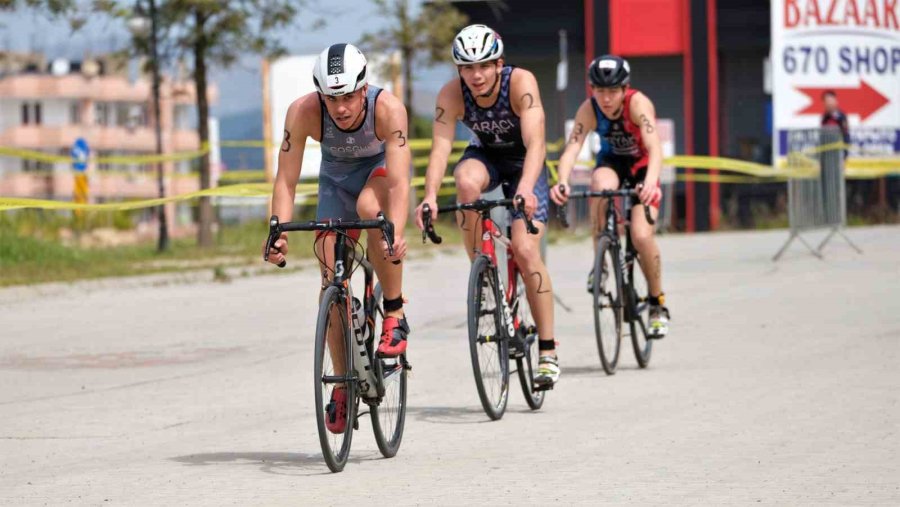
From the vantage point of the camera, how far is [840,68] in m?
32.3

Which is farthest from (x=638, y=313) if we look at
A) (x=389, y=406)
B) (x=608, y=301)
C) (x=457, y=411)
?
(x=389, y=406)

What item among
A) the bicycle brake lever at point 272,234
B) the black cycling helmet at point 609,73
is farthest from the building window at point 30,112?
the bicycle brake lever at point 272,234

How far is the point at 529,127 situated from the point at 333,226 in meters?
1.99

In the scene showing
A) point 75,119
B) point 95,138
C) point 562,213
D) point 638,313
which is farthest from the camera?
point 75,119

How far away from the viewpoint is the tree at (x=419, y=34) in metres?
34.4

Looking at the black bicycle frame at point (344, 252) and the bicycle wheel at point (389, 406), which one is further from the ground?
the black bicycle frame at point (344, 252)

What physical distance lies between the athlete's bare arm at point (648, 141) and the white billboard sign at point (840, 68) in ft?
67.6

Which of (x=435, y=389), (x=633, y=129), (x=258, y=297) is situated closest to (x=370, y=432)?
(x=435, y=389)

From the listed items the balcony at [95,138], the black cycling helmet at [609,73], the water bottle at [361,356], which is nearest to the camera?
the water bottle at [361,356]

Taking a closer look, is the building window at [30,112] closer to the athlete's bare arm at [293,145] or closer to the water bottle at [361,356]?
the athlete's bare arm at [293,145]

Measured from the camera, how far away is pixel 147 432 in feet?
30.1

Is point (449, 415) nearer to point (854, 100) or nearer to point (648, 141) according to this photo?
point (648, 141)

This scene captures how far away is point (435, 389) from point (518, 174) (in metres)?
1.61

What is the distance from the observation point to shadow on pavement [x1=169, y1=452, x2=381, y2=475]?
7786 millimetres
